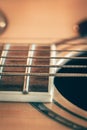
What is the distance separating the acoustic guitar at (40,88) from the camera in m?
0.97

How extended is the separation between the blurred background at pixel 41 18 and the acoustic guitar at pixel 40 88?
0.08m

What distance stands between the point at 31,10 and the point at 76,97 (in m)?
0.43

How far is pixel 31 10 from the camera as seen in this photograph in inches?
57.4

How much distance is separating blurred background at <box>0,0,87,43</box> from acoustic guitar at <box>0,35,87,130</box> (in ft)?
0.26

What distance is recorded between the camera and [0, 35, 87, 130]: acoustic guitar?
38.3 inches

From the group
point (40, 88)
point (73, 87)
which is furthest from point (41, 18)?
point (40, 88)

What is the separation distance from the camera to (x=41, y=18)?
1.44m

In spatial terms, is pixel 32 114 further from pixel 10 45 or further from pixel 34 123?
pixel 10 45

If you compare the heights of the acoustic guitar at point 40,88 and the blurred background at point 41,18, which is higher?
the blurred background at point 41,18

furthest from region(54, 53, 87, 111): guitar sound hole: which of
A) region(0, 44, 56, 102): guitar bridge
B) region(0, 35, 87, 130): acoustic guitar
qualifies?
region(0, 44, 56, 102): guitar bridge

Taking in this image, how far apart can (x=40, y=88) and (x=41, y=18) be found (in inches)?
17.8

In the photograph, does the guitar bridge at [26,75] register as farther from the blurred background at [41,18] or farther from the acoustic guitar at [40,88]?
the blurred background at [41,18]

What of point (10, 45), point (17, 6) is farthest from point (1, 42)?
point (17, 6)

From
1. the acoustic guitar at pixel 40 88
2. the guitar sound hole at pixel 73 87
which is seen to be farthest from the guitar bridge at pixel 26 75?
the guitar sound hole at pixel 73 87
